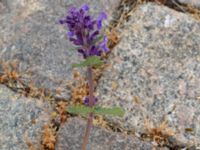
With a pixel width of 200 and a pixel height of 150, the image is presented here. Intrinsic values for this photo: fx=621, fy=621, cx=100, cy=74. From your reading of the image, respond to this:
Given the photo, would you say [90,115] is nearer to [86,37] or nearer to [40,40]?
[86,37]

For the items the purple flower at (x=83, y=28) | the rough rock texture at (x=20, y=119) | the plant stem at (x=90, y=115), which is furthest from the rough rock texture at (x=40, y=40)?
the purple flower at (x=83, y=28)

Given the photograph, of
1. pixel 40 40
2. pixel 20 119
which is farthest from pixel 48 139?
pixel 40 40

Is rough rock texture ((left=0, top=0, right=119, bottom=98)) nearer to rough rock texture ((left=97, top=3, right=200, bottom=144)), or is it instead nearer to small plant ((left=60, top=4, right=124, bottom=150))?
rough rock texture ((left=97, top=3, right=200, bottom=144))

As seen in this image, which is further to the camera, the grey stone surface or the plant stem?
the grey stone surface

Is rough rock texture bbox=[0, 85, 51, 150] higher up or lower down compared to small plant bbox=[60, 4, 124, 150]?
lower down

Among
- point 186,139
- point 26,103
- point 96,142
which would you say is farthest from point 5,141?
point 186,139

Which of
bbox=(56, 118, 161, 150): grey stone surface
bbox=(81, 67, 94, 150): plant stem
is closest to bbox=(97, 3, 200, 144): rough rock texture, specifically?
bbox=(56, 118, 161, 150): grey stone surface
